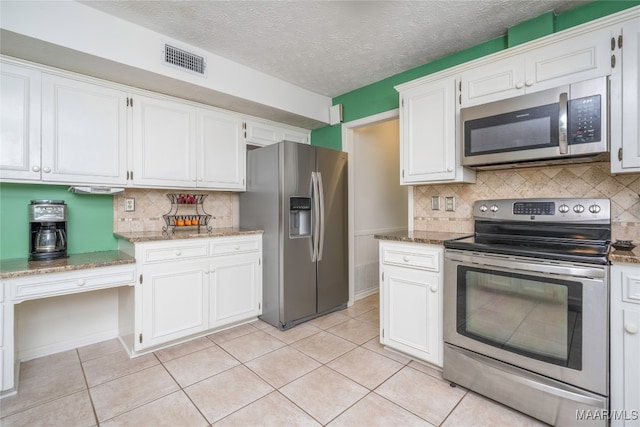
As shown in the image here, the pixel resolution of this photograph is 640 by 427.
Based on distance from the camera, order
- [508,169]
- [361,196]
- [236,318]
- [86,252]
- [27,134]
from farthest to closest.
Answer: [361,196] < [236,318] < [86,252] < [508,169] < [27,134]

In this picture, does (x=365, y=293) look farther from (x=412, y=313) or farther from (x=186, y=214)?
(x=186, y=214)

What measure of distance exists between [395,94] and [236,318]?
2.80 metres

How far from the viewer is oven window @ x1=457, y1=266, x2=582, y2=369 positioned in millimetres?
1486

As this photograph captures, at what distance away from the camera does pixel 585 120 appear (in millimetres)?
1669

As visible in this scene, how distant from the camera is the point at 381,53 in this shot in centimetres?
260

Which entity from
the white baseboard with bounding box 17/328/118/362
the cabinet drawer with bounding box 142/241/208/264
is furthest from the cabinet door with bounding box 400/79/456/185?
the white baseboard with bounding box 17/328/118/362

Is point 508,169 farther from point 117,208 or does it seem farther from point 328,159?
point 117,208

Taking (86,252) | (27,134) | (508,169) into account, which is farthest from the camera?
(86,252)

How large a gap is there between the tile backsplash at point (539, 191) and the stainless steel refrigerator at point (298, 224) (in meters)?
0.92

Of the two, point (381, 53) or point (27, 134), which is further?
point (381, 53)

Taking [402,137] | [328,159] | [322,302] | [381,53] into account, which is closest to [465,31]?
[381,53]

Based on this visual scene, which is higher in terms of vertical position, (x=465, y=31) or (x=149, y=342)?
(x=465, y=31)

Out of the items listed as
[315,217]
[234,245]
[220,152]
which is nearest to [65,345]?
[234,245]

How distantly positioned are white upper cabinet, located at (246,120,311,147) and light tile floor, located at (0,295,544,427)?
2129 mm
